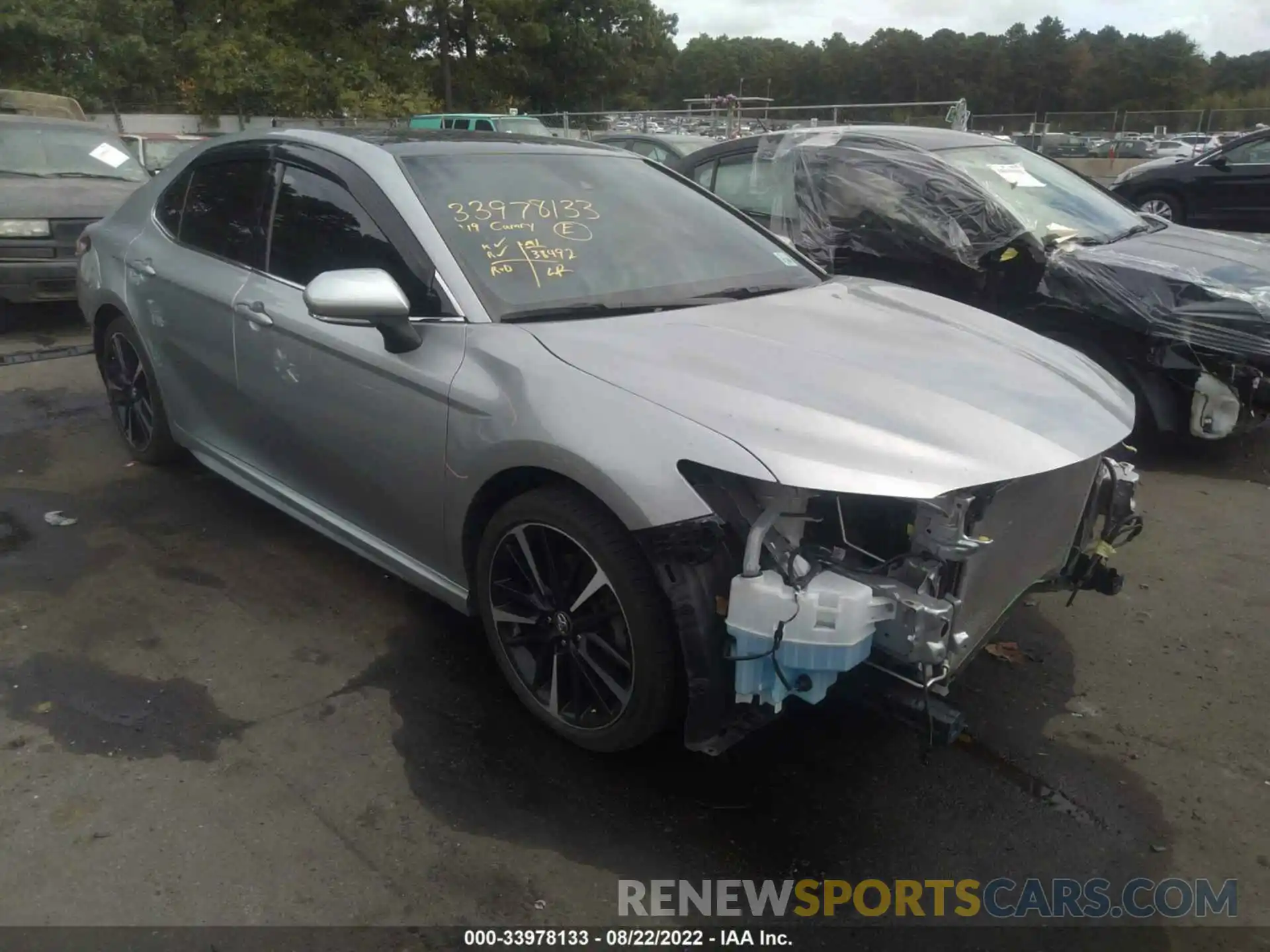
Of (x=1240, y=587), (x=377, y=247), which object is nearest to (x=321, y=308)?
(x=377, y=247)

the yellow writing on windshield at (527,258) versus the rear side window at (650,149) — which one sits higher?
the rear side window at (650,149)

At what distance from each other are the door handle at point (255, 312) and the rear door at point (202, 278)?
0.09m

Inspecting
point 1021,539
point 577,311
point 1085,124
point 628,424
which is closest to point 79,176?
point 577,311

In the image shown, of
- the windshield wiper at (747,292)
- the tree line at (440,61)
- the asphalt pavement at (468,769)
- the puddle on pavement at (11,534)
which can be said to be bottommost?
the puddle on pavement at (11,534)

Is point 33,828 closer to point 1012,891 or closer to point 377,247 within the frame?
point 377,247

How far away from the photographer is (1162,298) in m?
5.14

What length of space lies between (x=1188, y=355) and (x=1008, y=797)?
3238 millimetres

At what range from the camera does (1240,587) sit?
4.00 metres

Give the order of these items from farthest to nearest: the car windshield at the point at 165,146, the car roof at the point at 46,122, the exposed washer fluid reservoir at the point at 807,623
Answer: the car windshield at the point at 165,146
the car roof at the point at 46,122
the exposed washer fluid reservoir at the point at 807,623

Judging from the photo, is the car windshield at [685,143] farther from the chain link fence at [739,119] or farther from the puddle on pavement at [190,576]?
the puddle on pavement at [190,576]

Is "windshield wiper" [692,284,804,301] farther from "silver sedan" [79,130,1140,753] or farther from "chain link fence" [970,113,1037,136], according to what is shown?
"chain link fence" [970,113,1037,136]

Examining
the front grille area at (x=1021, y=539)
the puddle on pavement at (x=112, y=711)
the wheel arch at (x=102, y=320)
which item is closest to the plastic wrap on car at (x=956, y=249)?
the front grille area at (x=1021, y=539)

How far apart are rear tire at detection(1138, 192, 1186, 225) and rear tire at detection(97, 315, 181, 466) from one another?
1218 centimetres

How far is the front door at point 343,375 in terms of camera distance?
3012 millimetres
